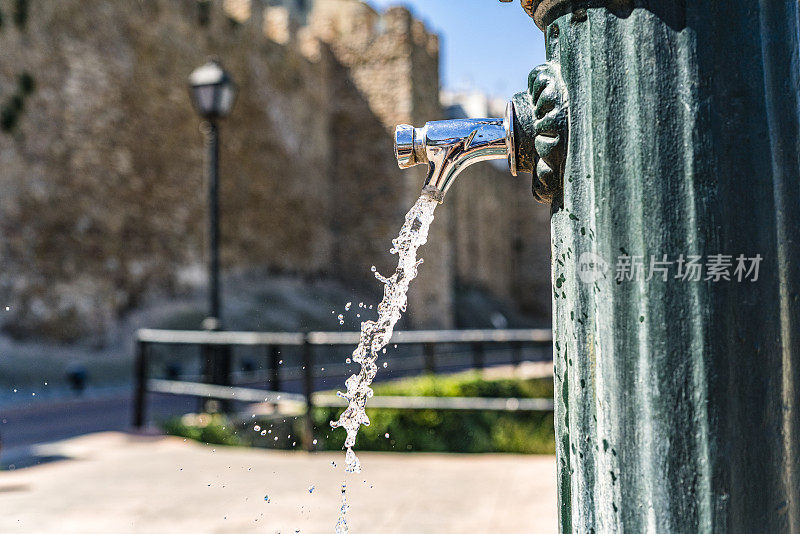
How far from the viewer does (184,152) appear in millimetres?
13000

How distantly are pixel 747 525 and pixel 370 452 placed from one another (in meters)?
3.55

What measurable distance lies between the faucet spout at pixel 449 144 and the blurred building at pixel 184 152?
30.2 ft

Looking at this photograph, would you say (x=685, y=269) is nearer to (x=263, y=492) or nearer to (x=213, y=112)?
(x=263, y=492)

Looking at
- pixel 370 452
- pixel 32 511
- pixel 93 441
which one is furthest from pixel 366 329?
pixel 93 441

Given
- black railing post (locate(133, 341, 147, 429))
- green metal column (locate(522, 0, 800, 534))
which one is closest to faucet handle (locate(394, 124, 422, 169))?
green metal column (locate(522, 0, 800, 534))

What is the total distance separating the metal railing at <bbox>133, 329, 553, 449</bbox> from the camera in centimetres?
388

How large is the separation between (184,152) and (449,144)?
12.8 meters

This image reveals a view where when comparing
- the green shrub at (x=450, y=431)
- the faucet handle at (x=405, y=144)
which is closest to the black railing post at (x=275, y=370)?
the green shrub at (x=450, y=431)

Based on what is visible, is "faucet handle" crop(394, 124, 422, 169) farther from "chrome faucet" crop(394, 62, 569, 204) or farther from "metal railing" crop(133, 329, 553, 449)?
"metal railing" crop(133, 329, 553, 449)

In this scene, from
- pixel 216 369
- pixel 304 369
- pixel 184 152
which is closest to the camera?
pixel 304 369

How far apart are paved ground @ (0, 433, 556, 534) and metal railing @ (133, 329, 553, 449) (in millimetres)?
278

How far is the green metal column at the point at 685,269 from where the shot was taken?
2.25ft

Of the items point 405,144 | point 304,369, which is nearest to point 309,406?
point 304,369

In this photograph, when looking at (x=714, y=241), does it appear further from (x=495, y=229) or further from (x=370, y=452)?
(x=495, y=229)
